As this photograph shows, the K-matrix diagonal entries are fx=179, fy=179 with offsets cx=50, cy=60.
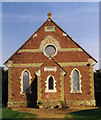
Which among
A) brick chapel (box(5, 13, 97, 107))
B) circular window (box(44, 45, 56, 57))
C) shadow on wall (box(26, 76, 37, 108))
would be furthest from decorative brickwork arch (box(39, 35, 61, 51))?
shadow on wall (box(26, 76, 37, 108))

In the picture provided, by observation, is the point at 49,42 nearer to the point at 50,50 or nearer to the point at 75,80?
the point at 50,50

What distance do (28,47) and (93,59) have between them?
853 cm

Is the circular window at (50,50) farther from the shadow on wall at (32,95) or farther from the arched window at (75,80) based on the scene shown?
the shadow on wall at (32,95)

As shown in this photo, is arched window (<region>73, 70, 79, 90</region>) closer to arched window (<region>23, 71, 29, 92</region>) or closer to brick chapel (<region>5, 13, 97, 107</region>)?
brick chapel (<region>5, 13, 97, 107</region>)

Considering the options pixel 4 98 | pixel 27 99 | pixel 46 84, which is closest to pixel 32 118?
pixel 46 84

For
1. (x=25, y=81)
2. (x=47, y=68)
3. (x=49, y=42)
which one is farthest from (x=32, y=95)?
(x=49, y=42)

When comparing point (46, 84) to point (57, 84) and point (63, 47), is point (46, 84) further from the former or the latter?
point (63, 47)

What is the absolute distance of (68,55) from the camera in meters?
23.0

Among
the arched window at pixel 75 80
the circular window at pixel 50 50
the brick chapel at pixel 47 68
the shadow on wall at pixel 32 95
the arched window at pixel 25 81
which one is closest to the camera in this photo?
the brick chapel at pixel 47 68

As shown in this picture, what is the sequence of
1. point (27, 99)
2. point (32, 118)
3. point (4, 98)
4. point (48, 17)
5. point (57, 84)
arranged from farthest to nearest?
point (4, 98)
point (48, 17)
point (27, 99)
point (57, 84)
point (32, 118)

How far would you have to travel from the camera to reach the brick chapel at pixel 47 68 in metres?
22.2

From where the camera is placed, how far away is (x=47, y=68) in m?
21.1

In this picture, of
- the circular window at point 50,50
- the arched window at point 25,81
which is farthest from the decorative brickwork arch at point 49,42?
the arched window at point 25,81

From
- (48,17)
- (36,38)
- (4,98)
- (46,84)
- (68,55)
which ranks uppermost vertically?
(48,17)
